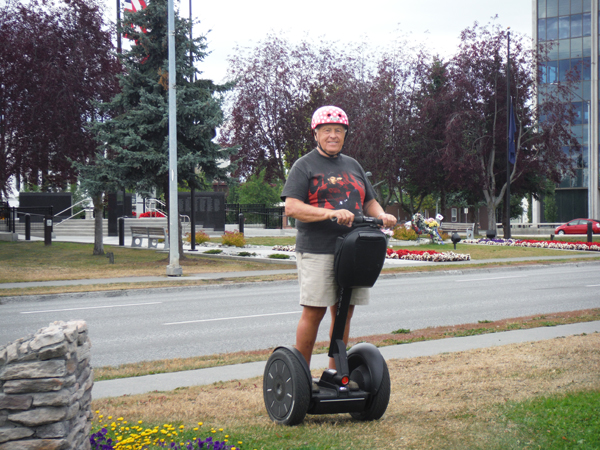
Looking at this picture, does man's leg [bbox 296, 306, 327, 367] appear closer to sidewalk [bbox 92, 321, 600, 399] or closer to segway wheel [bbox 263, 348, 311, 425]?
segway wheel [bbox 263, 348, 311, 425]

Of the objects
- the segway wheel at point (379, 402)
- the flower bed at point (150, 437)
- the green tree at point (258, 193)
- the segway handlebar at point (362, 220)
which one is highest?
the green tree at point (258, 193)

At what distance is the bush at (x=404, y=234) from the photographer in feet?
98.1

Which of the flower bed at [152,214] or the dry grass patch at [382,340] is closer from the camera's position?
the dry grass patch at [382,340]

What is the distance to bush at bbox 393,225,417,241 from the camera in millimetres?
29891

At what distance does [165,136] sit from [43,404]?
18.4 meters

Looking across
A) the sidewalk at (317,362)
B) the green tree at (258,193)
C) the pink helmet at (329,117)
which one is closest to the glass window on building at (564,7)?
the green tree at (258,193)

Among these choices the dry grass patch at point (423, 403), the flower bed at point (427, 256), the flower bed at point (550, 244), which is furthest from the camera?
the flower bed at point (550, 244)

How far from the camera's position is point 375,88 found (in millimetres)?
38938

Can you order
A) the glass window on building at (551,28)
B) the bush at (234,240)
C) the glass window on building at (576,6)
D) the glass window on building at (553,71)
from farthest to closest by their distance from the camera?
the glass window on building at (553,71), the glass window on building at (551,28), the glass window on building at (576,6), the bush at (234,240)

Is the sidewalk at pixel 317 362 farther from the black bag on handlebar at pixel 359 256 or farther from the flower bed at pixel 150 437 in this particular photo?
the black bag on handlebar at pixel 359 256

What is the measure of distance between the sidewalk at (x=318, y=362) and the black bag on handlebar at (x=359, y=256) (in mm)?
2354

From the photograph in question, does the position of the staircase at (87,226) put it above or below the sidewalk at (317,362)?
above

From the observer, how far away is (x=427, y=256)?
74.3 ft

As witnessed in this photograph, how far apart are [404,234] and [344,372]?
85.8ft
